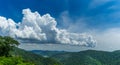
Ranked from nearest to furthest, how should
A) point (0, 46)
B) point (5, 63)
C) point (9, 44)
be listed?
point (5, 63), point (0, 46), point (9, 44)

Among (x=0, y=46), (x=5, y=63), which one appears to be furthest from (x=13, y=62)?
(x=0, y=46)

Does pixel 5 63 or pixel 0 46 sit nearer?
pixel 5 63

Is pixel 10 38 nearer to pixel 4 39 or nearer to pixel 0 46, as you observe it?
pixel 4 39

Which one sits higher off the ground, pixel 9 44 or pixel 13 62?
pixel 9 44

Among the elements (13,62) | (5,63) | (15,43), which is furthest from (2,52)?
(5,63)

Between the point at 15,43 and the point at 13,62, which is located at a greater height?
the point at 15,43

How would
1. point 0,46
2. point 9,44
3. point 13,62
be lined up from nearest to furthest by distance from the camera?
1. point 13,62
2. point 0,46
3. point 9,44

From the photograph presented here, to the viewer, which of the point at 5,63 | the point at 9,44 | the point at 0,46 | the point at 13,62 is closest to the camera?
the point at 5,63

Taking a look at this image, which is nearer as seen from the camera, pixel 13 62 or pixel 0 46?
pixel 13 62

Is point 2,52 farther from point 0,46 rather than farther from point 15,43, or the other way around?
point 15,43
